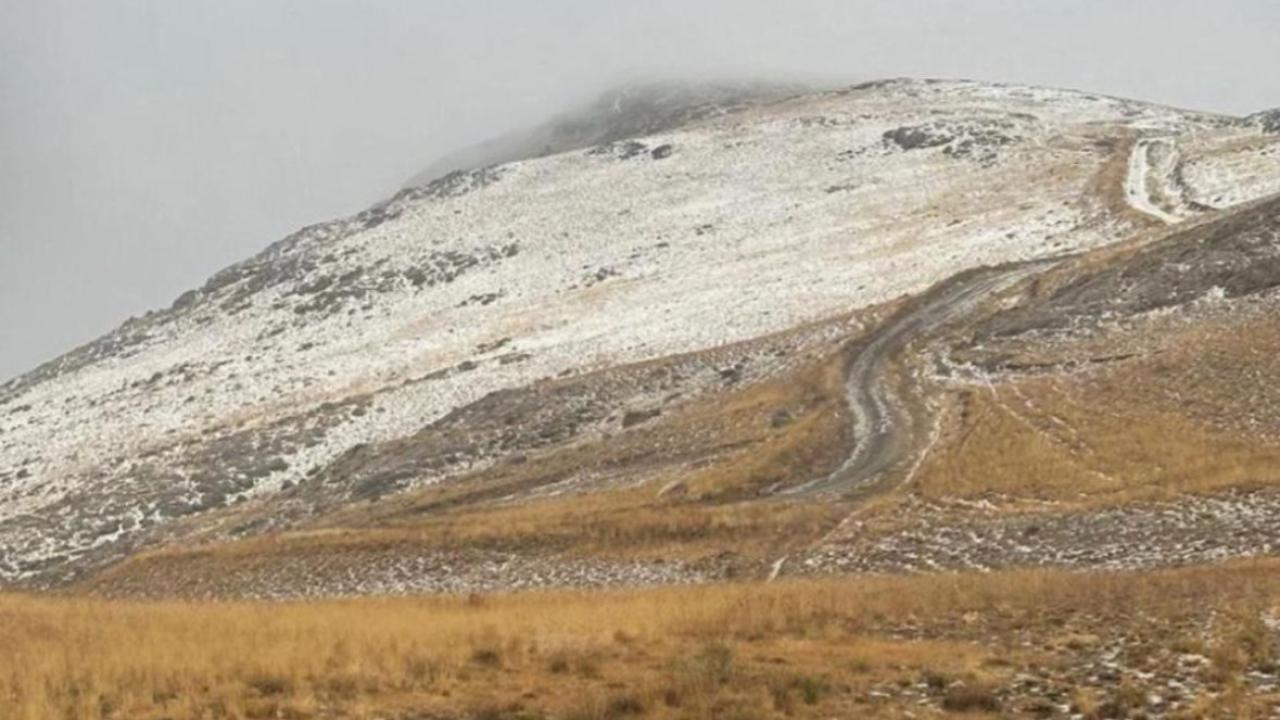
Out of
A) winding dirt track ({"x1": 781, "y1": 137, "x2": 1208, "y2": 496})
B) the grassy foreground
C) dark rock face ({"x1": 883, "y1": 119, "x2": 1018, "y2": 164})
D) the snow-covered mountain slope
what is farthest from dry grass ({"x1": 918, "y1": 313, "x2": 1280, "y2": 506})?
dark rock face ({"x1": 883, "y1": 119, "x2": 1018, "y2": 164})

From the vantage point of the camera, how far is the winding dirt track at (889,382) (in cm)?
3381

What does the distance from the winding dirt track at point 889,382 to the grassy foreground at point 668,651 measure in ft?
41.7

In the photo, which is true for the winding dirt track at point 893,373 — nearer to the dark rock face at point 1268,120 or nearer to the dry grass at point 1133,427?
the dry grass at point 1133,427

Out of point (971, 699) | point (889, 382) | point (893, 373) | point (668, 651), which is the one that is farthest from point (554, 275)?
point (971, 699)

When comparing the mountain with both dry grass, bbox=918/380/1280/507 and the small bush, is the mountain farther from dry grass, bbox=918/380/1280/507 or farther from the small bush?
the small bush

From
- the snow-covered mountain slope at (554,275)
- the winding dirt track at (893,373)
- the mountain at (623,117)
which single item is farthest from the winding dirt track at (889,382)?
the mountain at (623,117)

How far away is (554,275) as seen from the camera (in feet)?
256

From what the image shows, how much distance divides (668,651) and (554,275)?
2513 inches

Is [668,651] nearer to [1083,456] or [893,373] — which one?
[1083,456]

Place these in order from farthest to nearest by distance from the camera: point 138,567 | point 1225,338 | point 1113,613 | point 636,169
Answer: point 636,169
point 138,567
point 1225,338
point 1113,613

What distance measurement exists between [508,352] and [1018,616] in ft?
157

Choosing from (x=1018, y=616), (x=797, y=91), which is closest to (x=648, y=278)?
(x=1018, y=616)

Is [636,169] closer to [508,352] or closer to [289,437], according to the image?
[508,352]

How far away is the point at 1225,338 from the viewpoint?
35.9 m
